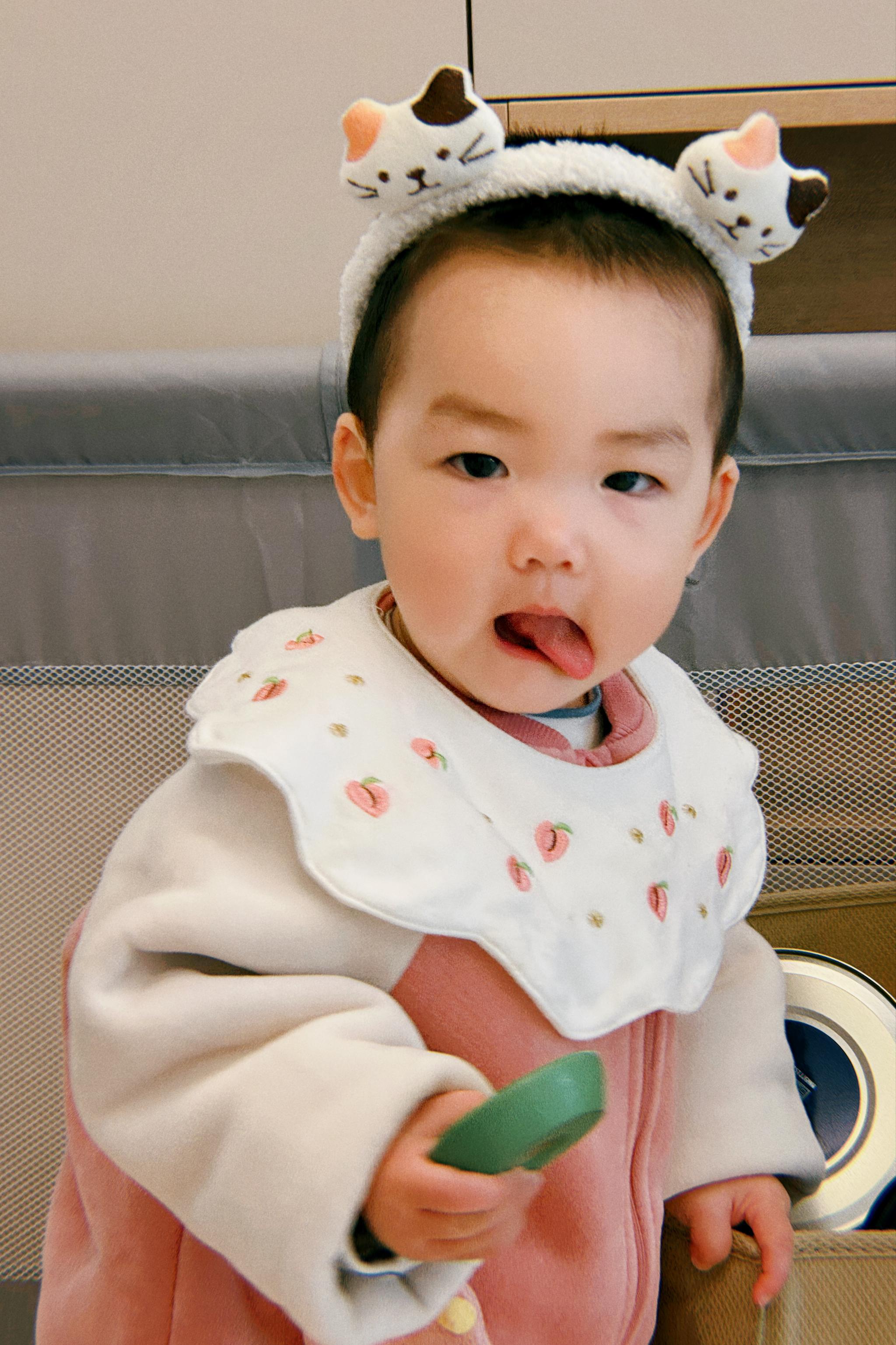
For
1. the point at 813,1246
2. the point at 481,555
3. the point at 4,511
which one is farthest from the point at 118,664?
the point at 813,1246

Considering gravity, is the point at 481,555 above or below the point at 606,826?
above

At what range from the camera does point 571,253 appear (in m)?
0.43

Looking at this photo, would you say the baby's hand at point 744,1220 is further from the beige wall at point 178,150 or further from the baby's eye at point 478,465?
the beige wall at point 178,150

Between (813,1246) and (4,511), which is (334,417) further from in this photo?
(813,1246)

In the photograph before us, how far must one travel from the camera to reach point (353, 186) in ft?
1.50

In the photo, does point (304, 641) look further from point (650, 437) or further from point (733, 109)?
point (733, 109)

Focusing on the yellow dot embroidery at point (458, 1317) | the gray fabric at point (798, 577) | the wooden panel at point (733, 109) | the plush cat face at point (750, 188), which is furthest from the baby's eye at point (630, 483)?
the wooden panel at point (733, 109)

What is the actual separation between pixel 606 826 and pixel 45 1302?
0.31 meters

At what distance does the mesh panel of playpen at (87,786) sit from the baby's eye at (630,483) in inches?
10.1

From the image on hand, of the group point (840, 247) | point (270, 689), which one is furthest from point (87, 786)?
point (840, 247)

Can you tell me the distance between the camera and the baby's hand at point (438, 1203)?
0.32 m

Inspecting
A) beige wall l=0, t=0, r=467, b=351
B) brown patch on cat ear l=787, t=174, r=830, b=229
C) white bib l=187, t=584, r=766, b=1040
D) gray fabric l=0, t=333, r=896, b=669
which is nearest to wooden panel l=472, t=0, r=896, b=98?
beige wall l=0, t=0, r=467, b=351

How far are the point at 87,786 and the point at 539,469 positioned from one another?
1.29 ft

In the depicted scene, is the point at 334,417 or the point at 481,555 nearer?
the point at 481,555
